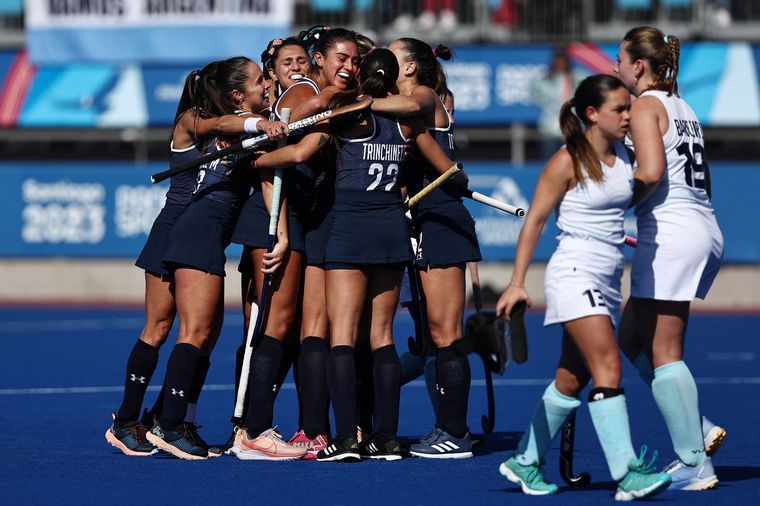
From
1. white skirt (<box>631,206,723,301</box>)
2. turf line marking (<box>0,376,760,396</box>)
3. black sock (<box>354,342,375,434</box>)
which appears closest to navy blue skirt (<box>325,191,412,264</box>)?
black sock (<box>354,342,375,434</box>)

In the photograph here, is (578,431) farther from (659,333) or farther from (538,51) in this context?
(538,51)

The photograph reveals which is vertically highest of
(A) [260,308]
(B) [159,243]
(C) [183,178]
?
→ (C) [183,178]

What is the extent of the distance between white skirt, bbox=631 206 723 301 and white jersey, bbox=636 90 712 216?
0.05 meters

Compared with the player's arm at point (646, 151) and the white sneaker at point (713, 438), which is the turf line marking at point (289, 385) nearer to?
the white sneaker at point (713, 438)

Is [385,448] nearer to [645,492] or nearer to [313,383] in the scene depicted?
[313,383]

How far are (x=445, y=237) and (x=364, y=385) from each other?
960 millimetres

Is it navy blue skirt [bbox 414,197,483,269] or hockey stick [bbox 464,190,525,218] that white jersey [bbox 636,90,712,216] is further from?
navy blue skirt [bbox 414,197,483,269]

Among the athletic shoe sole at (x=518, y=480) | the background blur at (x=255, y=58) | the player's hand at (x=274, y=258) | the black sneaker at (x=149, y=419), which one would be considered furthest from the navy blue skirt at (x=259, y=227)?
the background blur at (x=255, y=58)

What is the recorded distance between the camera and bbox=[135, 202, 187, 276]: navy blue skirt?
25.8 ft

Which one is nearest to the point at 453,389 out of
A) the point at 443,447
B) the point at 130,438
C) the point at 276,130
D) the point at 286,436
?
the point at 443,447

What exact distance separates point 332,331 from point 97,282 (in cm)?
1287

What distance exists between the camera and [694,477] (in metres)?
6.69

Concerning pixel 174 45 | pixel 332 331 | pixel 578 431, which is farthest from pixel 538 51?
pixel 332 331

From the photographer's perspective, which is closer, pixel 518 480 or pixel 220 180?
pixel 518 480
